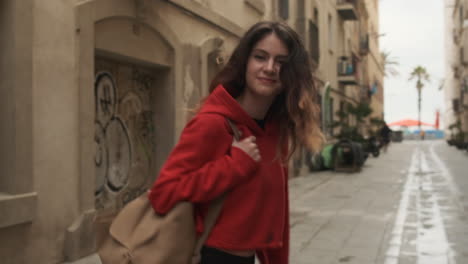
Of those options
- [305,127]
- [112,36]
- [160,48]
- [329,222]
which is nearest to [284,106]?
Result: [305,127]

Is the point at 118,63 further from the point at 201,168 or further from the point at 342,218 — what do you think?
the point at 201,168

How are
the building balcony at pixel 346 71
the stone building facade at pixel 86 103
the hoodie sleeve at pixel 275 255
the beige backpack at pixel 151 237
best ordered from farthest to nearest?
the building balcony at pixel 346 71 → the stone building facade at pixel 86 103 → the hoodie sleeve at pixel 275 255 → the beige backpack at pixel 151 237

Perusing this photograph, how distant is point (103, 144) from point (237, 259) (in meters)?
5.14

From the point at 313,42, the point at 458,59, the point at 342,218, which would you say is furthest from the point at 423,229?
the point at 458,59

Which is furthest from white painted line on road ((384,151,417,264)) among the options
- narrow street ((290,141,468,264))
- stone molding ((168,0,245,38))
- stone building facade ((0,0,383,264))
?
stone molding ((168,0,245,38))

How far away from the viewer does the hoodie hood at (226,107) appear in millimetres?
1893

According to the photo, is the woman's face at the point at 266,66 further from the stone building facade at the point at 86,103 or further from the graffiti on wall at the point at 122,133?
the graffiti on wall at the point at 122,133

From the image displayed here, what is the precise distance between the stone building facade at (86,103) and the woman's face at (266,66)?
0.70 m

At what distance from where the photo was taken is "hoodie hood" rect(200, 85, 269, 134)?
74.5 inches

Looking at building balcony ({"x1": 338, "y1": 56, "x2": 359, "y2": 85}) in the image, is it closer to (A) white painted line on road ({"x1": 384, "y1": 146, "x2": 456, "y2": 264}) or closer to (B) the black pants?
(A) white painted line on road ({"x1": 384, "y1": 146, "x2": 456, "y2": 264})

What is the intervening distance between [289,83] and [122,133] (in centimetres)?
551

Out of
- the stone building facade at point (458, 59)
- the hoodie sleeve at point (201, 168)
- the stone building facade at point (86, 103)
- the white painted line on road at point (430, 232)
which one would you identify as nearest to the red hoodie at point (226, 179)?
the hoodie sleeve at point (201, 168)

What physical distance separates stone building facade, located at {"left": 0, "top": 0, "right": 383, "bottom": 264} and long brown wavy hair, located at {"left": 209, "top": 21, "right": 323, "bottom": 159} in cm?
64

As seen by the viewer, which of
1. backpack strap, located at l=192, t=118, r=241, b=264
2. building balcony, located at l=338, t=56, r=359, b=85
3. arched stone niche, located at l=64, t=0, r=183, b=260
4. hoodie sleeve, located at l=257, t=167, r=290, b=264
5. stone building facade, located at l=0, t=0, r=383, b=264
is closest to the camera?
backpack strap, located at l=192, t=118, r=241, b=264
